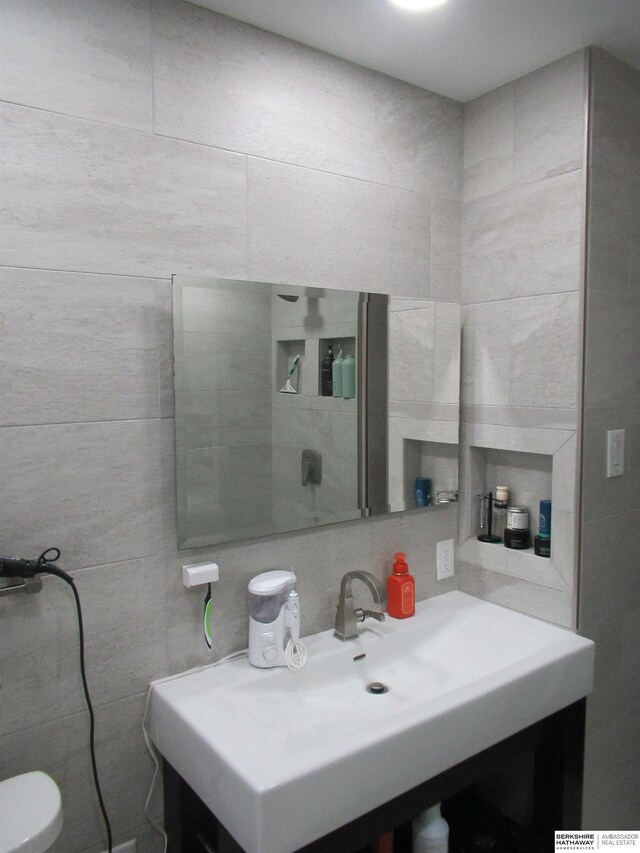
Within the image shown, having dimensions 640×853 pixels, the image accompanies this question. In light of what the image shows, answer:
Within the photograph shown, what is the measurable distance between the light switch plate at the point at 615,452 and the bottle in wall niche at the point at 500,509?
301 millimetres

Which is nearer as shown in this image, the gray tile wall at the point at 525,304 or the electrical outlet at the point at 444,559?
the gray tile wall at the point at 525,304

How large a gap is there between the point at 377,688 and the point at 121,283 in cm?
111

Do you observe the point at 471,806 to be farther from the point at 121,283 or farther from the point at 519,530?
the point at 121,283

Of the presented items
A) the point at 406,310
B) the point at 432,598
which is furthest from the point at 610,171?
the point at 432,598

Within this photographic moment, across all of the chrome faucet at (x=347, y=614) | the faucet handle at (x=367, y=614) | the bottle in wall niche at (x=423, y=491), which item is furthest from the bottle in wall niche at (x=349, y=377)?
the faucet handle at (x=367, y=614)

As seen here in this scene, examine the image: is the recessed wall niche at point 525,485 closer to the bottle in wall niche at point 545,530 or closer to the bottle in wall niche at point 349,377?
the bottle in wall niche at point 545,530

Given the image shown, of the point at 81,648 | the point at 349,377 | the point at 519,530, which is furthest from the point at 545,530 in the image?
the point at 81,648

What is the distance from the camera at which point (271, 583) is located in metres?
1.47

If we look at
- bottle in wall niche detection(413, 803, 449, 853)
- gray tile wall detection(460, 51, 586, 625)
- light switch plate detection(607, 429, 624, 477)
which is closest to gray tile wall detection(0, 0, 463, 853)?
gray tile wall detection(460, 51, 586, 625)

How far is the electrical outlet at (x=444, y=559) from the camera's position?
1938mm

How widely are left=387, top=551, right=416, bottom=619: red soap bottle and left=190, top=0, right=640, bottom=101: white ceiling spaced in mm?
1363

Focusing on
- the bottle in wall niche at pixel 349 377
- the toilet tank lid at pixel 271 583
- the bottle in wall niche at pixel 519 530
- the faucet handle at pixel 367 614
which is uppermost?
the bottle in wall niche at pixel 349 377

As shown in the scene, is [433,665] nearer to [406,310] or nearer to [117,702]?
[117,702]

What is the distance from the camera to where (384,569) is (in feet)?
5.94
